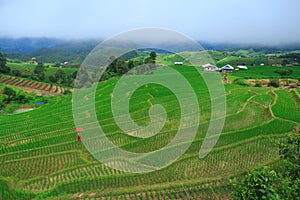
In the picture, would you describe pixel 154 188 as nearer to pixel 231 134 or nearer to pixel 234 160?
pixel 234 160

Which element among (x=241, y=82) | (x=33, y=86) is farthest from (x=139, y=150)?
(x=33, y=86)

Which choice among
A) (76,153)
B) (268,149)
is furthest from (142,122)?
(268,149)

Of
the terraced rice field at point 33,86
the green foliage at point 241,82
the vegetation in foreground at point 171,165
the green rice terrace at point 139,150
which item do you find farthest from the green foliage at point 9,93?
the green foliage at point 241,82

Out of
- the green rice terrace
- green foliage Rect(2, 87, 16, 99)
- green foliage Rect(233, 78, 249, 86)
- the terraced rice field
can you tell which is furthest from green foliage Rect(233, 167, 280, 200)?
the terraced rice field

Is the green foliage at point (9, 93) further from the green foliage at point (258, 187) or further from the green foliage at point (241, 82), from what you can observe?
the green foliage at point (258, 187)

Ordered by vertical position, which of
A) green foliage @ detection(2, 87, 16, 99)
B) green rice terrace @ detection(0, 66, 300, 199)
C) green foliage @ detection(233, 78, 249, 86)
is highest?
green foliage @ detection(233, 78, 249, 86)

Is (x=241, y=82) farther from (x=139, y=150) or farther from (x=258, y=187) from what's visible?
(x=258, y=187)

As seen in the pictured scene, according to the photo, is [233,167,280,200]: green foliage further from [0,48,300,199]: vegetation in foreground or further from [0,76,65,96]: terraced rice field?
[0,76,65,96]: terraced rice field

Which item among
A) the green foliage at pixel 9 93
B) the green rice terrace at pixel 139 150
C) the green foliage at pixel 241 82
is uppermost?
the green foliage at pixel 241 82
